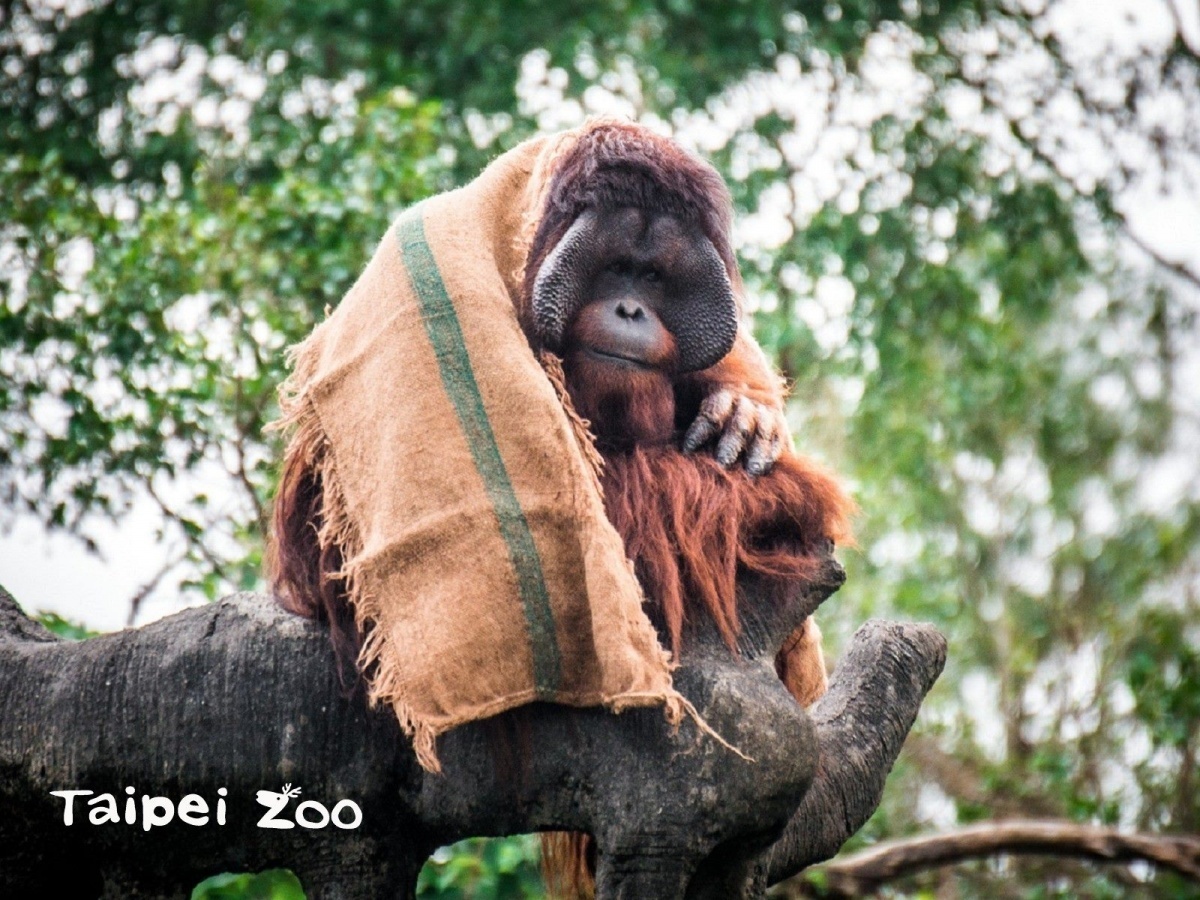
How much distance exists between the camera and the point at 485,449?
6.23 ft

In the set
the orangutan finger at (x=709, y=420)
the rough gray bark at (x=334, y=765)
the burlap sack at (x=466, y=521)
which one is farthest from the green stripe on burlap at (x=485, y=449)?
the orangutan finger at (x=709, y=420)

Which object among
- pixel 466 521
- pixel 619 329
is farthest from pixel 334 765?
pixel 619 329

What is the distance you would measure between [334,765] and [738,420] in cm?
78

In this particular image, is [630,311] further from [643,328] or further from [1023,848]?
[1023,848]

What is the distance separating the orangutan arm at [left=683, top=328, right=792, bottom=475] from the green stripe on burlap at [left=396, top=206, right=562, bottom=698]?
403 millimetres

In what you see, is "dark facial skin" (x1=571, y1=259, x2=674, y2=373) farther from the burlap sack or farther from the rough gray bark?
the rough gray bark

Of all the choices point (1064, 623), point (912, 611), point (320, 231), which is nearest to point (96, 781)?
point (320, 231)

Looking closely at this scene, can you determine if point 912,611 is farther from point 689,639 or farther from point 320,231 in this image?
point 689,639

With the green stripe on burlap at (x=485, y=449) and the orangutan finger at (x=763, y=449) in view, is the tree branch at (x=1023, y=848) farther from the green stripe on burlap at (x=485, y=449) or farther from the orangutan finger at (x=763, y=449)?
the green stripe on burlap at (x=485, y=449)

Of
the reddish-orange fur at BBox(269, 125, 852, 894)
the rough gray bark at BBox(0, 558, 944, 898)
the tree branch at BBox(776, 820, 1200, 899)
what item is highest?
the reddish-orange fur at BBox(269, 125, 852, 894)

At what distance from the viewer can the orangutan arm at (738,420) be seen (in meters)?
2.18

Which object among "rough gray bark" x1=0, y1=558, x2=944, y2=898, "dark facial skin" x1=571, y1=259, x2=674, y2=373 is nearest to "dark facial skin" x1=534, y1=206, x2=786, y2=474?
"dark facial skin" x1=571, y1=259, x2=674, y2=373

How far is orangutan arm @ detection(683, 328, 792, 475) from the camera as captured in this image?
7.14ft

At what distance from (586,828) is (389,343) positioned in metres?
0.70
